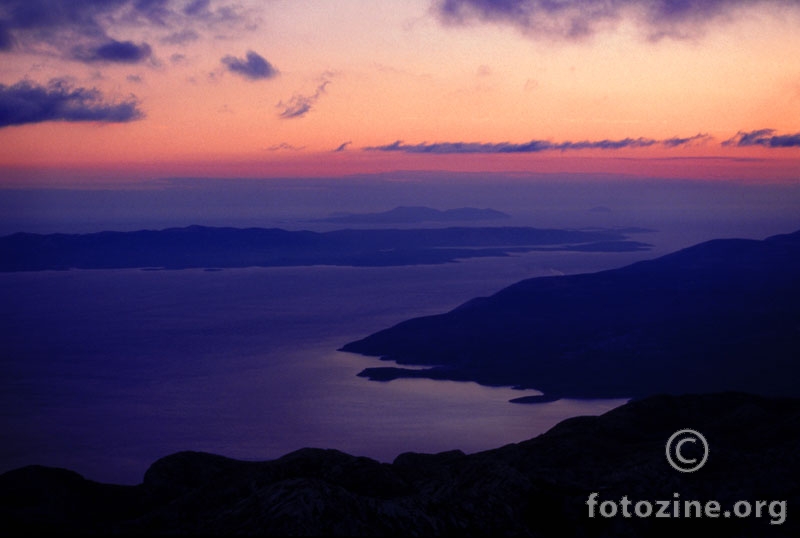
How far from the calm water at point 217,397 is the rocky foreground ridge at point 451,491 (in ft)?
131

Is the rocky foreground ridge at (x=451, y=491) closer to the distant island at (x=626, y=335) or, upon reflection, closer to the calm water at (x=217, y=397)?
the calm water at (x=217, y=397)

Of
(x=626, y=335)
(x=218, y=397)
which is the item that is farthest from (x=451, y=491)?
(x=626, y=335)

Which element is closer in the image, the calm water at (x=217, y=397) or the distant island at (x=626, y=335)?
the calm water at (x=217, y=397)

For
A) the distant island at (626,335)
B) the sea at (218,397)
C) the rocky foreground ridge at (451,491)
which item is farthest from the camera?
the distant island at (626,335)

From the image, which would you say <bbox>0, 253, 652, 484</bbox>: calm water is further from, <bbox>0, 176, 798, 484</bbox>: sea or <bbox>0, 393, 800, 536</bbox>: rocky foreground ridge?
<bbox>0, 393, 800, 536</bbox>: rocky foreground ridge

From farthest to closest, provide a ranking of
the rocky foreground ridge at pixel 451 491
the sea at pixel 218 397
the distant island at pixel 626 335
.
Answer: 1. the distant island at pixel 626 335
2. the sea at pixel 218 397
3. the rocky foreground ridge at pixel 451 491

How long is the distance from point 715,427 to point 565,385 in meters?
71.0

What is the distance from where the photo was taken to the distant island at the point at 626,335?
99.2 m

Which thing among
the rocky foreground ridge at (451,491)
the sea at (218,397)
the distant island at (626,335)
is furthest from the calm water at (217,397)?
the rocky foreground ridge at (451,491)

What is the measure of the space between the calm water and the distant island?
850cm

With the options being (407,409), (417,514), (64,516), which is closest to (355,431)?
(407,409)

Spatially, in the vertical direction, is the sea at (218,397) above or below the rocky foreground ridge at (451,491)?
below

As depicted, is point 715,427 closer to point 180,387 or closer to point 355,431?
point 355,431

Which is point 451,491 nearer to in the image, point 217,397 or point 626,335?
point 217,397
